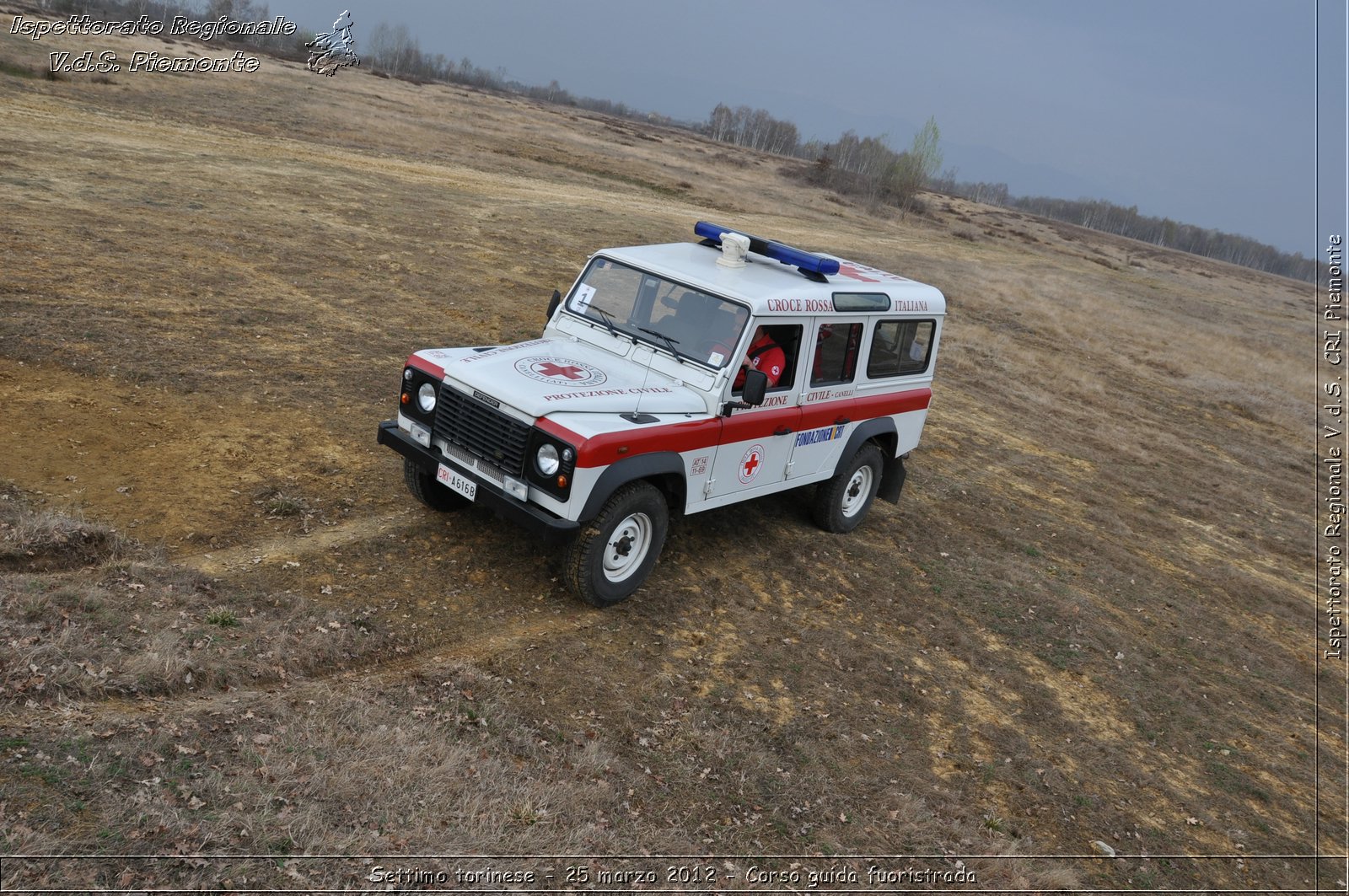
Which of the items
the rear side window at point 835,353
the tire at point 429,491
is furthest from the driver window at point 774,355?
the tire at point 429,491

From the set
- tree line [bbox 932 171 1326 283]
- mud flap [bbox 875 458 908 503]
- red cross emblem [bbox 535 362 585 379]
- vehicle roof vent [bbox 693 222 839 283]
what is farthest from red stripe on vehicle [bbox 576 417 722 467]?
tree line [bbox 932 171 1326 283]

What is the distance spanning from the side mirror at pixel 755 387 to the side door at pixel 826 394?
1.02 m

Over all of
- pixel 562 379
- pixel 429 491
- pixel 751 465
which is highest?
pixel 562 379

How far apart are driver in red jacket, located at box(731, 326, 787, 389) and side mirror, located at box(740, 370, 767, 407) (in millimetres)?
222

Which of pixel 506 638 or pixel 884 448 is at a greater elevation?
pixel 884 448

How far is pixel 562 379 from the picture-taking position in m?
6.75

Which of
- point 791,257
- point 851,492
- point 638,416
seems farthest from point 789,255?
point 851,492

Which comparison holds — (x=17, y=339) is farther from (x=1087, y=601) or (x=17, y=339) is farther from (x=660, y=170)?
(x=660, y=170)

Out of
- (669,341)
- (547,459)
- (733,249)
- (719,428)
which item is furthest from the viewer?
(733,249)

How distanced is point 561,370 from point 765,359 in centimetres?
165

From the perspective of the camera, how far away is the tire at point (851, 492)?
29.6 feet

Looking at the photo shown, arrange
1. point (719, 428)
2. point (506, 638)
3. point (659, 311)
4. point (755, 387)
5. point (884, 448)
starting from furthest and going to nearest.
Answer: point (884, 448)
point (659, 311)
point (719, 428)
point (755, 387)
point (506, 638)

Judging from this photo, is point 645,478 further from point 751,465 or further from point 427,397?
point 427,397

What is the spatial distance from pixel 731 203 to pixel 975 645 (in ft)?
106
